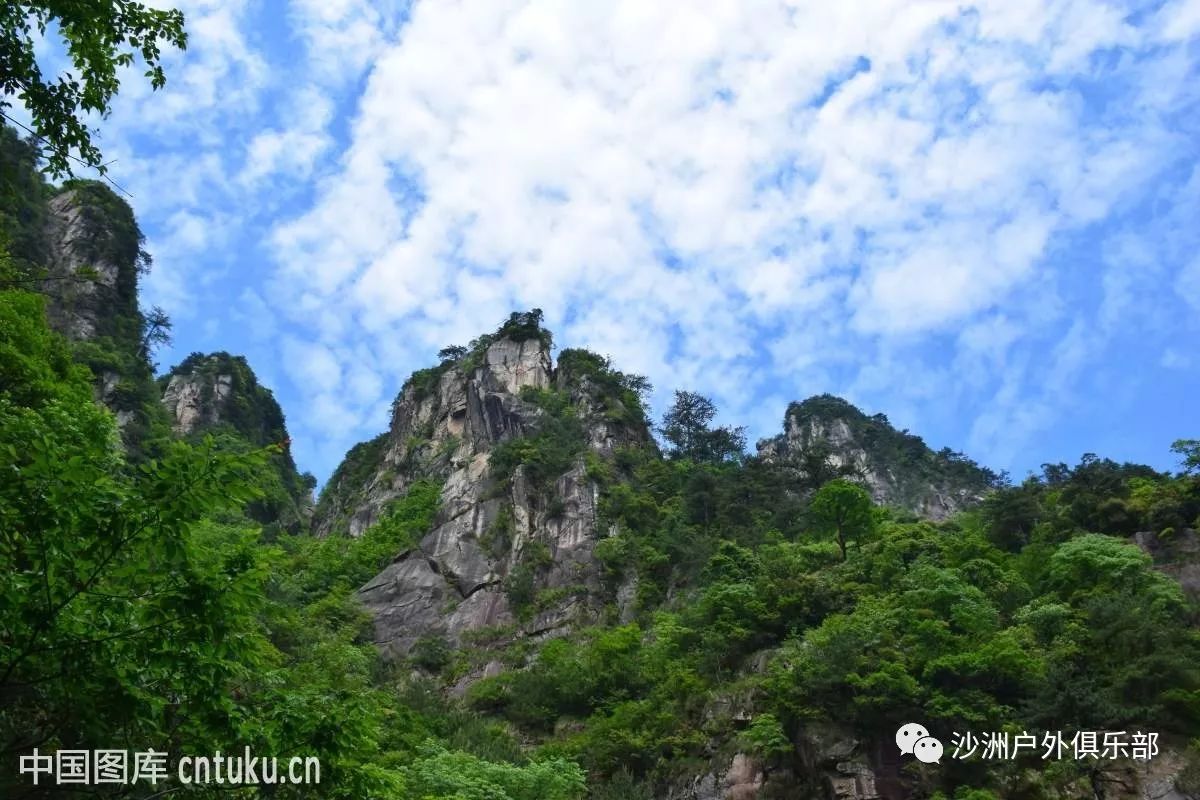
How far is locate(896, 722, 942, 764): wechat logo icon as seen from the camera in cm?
1758

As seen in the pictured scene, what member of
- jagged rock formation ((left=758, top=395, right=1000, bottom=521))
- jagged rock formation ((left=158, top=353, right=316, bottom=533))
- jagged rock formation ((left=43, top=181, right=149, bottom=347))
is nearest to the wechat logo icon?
jagged rock formation ((left=758, top=395, right=1000, bottom=521))

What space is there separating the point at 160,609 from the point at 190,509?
0.53 meters

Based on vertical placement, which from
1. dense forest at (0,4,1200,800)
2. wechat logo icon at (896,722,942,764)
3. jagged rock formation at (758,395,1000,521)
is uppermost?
jagged rock formation at (758,395,1000,521)

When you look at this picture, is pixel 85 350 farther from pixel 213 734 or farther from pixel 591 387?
pixel 213 734

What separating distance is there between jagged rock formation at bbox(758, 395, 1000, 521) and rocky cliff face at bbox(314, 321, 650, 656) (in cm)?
1181

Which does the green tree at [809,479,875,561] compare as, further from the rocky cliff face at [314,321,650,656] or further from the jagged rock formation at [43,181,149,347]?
the jagged rock formation at [43,181,149,347]

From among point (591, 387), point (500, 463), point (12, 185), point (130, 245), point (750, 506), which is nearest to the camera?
point (12, 185)

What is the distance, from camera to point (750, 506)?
37.9m

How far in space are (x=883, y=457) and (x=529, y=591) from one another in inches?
1323

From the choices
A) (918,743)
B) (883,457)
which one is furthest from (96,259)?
(883,457)

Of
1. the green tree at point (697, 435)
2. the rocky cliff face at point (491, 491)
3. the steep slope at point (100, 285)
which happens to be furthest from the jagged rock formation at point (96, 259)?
the green tree at point (697, 435)

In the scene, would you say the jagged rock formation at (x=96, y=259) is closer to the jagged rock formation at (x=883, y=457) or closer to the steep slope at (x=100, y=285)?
the steep slope at (x=100, y=285)

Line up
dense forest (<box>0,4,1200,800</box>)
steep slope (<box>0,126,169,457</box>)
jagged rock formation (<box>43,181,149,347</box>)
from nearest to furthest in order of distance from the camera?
dense forest (<box>0,4,1200,800</box>)
steep slope (<box>0,126,169,457</box>)
jagged rock formation (<box>43,181,149,347</box>)

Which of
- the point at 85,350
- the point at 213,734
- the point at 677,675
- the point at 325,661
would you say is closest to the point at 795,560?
the point at 677,675
